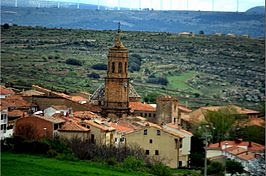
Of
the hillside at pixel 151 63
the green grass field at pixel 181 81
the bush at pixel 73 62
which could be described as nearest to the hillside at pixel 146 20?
the hillside at pixel 151 63

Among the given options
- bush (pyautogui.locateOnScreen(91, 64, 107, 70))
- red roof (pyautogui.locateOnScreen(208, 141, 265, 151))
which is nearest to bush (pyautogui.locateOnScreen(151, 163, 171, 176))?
red roof (pyautogui.locateOnScreen(208, 141, 265, 151))

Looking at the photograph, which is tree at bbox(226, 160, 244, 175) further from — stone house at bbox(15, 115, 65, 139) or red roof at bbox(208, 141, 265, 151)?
stone house at bbox(15, 115, 65, 139)

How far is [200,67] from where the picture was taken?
9575 centimetres

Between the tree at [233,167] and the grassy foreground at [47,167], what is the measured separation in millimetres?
6780

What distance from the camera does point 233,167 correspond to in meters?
39.6

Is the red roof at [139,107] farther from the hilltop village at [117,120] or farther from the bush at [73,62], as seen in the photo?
the bush at [73,62]

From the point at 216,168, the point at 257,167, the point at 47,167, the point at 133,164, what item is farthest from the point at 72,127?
the point at 47,167

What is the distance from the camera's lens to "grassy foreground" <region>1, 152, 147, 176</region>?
93.6 ft

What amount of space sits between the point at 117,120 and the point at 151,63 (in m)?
50.1

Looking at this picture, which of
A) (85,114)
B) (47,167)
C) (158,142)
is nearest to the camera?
(47,167)

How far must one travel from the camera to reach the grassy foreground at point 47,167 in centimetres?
2853

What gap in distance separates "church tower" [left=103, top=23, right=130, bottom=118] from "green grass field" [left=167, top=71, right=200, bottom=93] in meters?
32.1

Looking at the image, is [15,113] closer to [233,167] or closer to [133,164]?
[133,164]

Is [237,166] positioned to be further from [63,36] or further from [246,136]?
[63,36]
